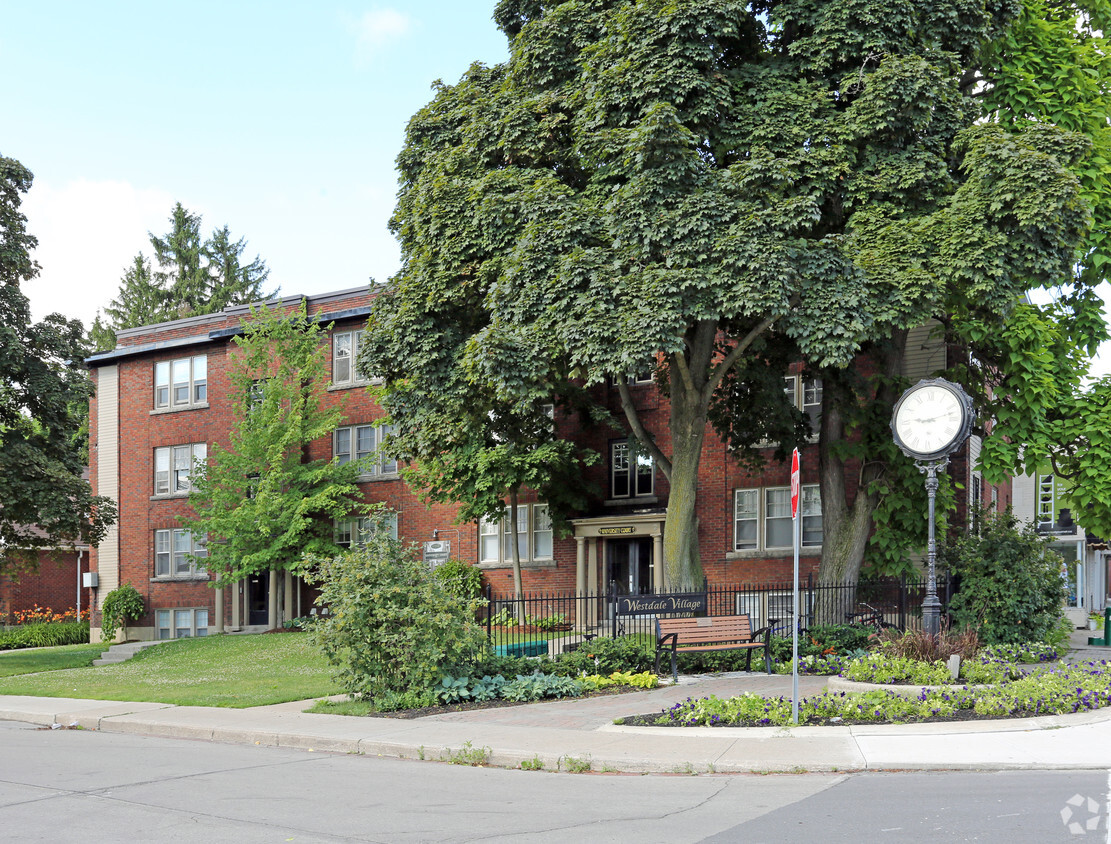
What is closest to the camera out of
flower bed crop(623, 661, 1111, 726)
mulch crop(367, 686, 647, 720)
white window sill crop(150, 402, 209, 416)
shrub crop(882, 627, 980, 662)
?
flower bed crop(623, 661, 1111, 726)

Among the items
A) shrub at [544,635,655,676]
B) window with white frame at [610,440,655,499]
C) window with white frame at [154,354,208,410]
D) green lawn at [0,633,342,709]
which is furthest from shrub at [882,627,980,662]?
window with white frame at [154,354,208,410]

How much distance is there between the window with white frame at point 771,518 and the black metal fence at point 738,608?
1249mm

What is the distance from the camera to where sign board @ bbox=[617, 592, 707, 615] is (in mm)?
16906

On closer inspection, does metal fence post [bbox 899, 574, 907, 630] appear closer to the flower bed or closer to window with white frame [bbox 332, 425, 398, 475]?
the flower bed

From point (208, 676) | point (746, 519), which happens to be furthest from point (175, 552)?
point (746, 519)

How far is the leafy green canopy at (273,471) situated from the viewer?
31.1 m

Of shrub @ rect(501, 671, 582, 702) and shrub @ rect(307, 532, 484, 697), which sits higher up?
shrub @ rect(307, 532, 484, 697)

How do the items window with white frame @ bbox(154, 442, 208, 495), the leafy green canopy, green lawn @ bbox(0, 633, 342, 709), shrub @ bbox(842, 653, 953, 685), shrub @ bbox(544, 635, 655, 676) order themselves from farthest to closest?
window with white frame @ bbox(154, 442, 208, 495) → the leafy green canopy → green lawn @ bbox(0, 633, 342, 709) → shrub @ bbox(544, 635, 655, 676) → shrub @ bbox(842, 653, 953, 685)

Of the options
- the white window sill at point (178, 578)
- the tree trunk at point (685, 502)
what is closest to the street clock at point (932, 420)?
the tree trunk at point (685, 502)

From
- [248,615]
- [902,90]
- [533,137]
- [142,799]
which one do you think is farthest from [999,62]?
[248,615]

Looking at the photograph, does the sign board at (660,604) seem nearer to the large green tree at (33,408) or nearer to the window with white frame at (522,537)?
the window with white frame at (522,537)

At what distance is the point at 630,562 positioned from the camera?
99.3 feet

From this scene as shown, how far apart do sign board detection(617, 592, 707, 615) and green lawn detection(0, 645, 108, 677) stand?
51.8 ft
